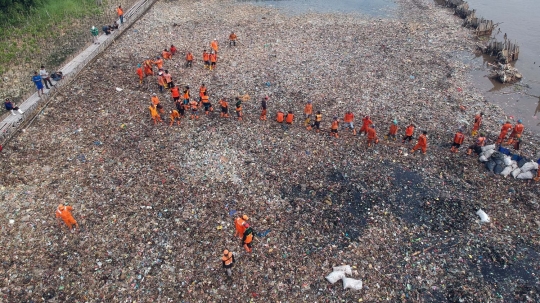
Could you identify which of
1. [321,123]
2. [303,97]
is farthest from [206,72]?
[321,123]

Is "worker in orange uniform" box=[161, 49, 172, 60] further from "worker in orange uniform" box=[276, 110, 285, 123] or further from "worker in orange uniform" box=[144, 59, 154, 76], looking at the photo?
"worker in orange uniform" box=[276, 110, 285, 123]

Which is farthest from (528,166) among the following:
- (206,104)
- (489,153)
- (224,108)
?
(206,104)

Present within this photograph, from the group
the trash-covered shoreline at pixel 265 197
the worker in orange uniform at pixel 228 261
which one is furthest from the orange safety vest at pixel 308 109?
the worker in orange uniform at pixel 228 261

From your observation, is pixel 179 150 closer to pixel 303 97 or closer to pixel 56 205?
pixel 56 205

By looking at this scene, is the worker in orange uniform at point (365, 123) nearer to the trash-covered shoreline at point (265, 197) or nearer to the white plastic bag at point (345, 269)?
the trash-covered shoreline at point (265, 197)

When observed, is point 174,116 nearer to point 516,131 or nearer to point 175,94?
point 175,94

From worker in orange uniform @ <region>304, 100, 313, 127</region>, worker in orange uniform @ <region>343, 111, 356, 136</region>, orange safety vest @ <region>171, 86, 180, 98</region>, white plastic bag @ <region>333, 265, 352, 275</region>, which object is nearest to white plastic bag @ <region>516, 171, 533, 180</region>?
worker in orange uniform @ <region>343, 111, 356, 136</region>
